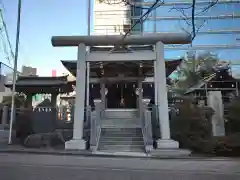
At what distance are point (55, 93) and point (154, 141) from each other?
15.3 metres

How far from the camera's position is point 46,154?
41.7 ft

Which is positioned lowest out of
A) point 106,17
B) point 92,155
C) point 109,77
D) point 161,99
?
point 92,155

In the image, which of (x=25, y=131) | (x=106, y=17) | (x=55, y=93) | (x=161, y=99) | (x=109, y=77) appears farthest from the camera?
(x=106, y=17)

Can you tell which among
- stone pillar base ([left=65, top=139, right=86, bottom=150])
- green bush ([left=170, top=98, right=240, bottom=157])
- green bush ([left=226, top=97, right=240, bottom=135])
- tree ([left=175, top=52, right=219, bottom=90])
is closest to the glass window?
tree ([left=175, top=52, right=219, bottom=90])

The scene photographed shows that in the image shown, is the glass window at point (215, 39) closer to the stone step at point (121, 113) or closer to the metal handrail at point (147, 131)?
the stone step at point (121, 113)

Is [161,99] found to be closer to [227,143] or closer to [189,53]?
[227,143]

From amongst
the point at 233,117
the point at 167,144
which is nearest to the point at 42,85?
the point at 167,144

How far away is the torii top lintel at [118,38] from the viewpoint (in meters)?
14.5

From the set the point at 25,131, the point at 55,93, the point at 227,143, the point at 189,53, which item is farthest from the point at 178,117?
the point at 189,53

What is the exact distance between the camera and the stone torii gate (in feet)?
46.6

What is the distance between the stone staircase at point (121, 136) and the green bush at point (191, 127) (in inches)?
82.6

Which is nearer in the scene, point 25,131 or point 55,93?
point 25,131

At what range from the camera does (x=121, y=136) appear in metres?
14.7

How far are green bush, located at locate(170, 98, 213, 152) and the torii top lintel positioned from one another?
142 inches
